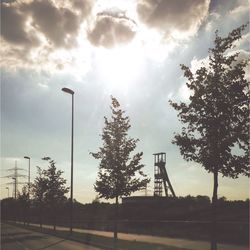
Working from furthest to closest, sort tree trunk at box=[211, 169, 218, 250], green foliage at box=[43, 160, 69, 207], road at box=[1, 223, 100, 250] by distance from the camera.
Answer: green foliage at box=[43, 160, 69, 207] < road at box=[1, 223, 100, 250] < tree trunk at box=[211, 169, 218, 250]

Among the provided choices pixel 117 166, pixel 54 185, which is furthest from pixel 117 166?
pixel 54 185

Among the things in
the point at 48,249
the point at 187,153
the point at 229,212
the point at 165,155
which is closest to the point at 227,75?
the point at 187,153

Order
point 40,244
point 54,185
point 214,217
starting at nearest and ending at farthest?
point 214,217
point 40,244
point 54,185

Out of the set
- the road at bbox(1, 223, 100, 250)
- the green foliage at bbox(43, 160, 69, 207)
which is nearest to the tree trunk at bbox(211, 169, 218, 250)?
the road at bbox(1, 223, 100, 250)

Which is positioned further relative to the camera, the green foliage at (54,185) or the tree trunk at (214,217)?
the green foliage at (54,185)

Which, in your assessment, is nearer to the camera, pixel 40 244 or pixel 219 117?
pixel 219 117

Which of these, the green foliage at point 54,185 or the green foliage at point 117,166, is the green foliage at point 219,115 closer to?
the green foliage at point 117,166

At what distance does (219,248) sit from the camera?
2208 cm

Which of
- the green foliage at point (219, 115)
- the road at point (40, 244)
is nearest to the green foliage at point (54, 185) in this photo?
the road at point (40, 244)

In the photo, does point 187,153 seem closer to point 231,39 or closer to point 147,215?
point 231,39

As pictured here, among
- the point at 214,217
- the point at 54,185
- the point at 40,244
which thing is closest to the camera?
the point at 214,217

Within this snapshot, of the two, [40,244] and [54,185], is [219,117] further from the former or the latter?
[54,185]

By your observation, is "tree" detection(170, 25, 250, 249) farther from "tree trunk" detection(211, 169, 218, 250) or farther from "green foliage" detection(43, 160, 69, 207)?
"green foliage" detection(43, 160, 69, 207)

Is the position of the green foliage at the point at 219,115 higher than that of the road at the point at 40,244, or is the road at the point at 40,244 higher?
the green foliage at the point at 219,115
